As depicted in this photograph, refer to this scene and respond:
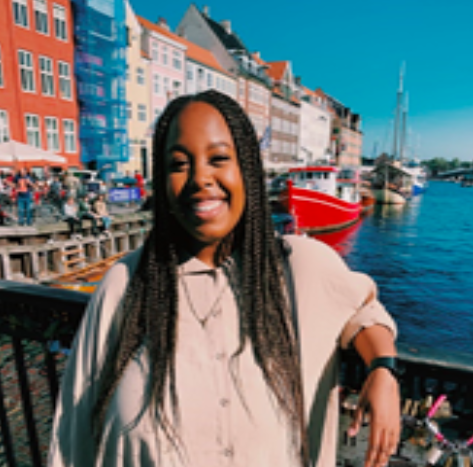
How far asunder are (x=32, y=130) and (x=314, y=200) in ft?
60.2

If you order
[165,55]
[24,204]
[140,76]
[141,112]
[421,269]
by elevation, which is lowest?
[421,269]

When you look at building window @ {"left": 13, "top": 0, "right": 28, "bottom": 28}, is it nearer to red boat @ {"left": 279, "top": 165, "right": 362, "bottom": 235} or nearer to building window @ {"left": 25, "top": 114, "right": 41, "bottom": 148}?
building window @ {"left": 25, "top": 114, "right": 41, "bottom": 148}

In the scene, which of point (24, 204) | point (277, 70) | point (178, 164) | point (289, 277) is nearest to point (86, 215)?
point (24, 204)

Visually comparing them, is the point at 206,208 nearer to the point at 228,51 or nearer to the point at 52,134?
the point at 52,134

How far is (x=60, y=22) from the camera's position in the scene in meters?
24.9

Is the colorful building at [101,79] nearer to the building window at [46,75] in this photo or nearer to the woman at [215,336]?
the building window at [46,75]

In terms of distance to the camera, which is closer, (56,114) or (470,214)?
(56,114)

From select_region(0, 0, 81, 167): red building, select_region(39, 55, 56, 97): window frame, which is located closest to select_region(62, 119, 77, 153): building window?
select_region(0, 0, 81, 167): red building

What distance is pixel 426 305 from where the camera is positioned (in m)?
14.8

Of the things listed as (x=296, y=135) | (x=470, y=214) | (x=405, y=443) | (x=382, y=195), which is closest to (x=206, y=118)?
(x=405, y=443)

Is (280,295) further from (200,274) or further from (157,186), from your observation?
(157,186)

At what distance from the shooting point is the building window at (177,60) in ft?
117

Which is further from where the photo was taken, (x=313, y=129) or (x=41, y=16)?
(x=313, y=129)

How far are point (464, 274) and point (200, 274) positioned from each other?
69.8 ft
